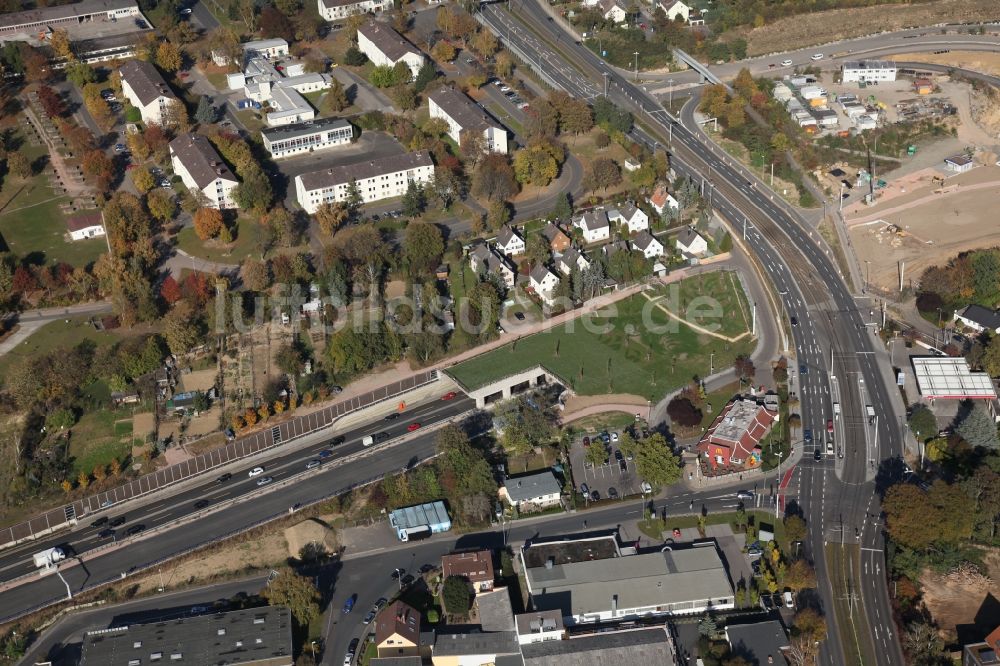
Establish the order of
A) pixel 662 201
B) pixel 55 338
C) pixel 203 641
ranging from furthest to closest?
pixel 662 201 → pixel 55 338 → pixel 203 641

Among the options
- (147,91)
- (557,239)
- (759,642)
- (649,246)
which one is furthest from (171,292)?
(759,642)

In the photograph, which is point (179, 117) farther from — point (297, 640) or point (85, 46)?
point (297, 640)

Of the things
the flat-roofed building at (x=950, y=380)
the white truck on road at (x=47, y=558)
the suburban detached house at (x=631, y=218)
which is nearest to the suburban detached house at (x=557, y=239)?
the suburban detached house at (x=631, y=218)

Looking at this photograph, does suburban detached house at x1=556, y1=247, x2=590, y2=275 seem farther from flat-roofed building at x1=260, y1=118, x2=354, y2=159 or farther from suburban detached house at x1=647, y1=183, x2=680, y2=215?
flat-roofed building at x1=260, y1=118, x2=354, y2=159

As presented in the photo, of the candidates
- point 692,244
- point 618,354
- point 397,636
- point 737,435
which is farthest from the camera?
point 692,244

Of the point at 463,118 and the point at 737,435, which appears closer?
the point at 737,435

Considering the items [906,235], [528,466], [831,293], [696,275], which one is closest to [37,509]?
[528,466]

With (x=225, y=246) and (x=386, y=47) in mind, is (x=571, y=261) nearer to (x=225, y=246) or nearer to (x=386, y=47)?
(x=225, y=246)
